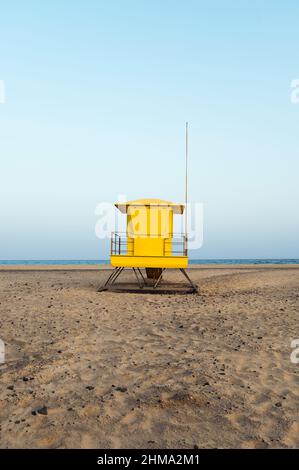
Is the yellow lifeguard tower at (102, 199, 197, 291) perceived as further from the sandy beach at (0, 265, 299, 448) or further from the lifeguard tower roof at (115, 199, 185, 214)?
the sandy beach at (0, 265, 299, 448)

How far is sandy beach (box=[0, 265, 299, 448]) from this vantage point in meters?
4.94

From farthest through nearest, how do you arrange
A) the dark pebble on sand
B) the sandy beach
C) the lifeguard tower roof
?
the lifeguard tower roof
the dark pebble on sand
the sandy beach

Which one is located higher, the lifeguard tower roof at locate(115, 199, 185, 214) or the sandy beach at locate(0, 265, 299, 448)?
the lifeguard tower roof at locate(115, 199, 185, 214)

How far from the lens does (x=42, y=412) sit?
5.47 metres

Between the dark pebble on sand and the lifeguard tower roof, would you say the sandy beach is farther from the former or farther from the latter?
the lifeguard tower roof

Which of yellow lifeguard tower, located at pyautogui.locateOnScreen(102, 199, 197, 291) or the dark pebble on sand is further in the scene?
yellow lifeguard tower, located at pyautogui.locateOnScreen(102, 199, 197, 291)

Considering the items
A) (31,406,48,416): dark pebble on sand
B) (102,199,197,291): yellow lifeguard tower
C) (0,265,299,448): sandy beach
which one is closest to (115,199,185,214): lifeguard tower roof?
(102,199,197,291): yellow lifeguard tower

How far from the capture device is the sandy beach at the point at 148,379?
4.94 metres

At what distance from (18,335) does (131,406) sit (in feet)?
16.0

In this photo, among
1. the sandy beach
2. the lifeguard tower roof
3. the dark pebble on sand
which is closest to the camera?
the sandy beach

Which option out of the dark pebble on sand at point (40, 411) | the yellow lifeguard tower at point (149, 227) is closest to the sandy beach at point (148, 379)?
the dark pebble on sand at point (40, 411)

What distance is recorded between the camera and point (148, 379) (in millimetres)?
6723

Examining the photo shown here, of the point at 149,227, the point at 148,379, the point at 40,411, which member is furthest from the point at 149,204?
the point at 40,411
